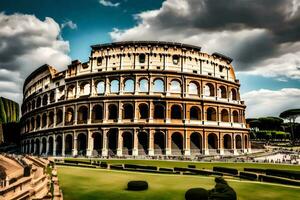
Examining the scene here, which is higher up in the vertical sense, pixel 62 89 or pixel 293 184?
pixel 62 89

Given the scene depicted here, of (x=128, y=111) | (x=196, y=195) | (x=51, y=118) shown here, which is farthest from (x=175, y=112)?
(x=196, y=195)

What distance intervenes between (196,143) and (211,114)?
5801 millimetres

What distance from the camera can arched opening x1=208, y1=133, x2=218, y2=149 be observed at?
4675 cm

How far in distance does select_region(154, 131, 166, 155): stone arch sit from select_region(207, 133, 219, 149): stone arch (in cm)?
782

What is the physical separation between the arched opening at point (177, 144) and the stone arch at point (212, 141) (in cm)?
522

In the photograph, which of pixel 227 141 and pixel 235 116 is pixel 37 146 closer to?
pixel 227 141

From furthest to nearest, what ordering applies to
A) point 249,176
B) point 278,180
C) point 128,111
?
1. point 128,111
2. point 249,176
3. point 278,180

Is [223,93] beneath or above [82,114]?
above

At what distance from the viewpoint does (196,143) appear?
152ft

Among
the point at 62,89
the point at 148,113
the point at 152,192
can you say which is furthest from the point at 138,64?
the point at 152,192

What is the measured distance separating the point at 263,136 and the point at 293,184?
62.0 meters

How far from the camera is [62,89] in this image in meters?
51.6

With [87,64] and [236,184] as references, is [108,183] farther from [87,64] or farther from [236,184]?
[87,64]

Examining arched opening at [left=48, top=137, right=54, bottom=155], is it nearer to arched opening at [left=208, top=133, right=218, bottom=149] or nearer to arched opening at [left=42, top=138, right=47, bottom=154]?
arched opening at [left=42, top=138, right=47, bottom=154]
